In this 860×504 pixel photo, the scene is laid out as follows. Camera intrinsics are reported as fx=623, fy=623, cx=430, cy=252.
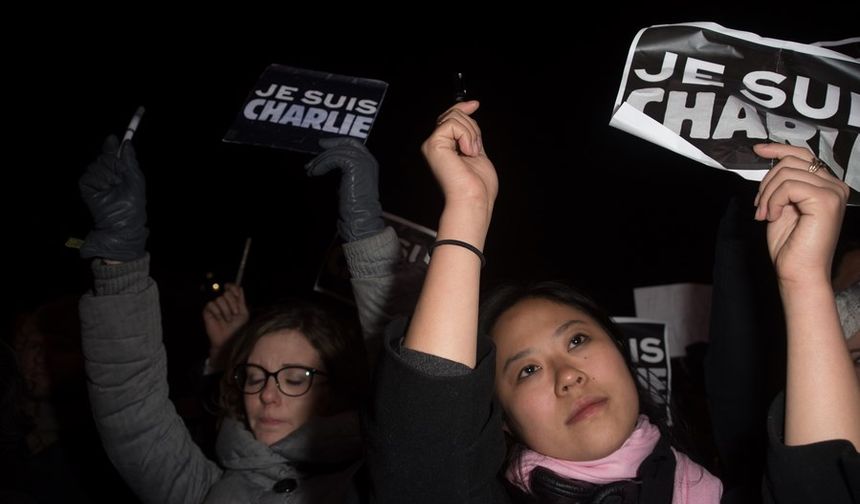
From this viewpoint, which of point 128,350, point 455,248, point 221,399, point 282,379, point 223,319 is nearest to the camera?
point 455,248

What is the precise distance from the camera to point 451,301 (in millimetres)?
888

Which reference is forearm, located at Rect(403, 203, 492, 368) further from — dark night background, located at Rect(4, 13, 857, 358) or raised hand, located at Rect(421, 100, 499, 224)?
dark night background, located at Rect(4, 13, 857, 358)

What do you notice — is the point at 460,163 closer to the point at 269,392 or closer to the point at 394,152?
the point at 269,392

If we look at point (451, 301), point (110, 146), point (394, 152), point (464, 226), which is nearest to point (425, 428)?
point (451, 301)

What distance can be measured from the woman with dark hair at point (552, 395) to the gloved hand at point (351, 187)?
0.55 metres

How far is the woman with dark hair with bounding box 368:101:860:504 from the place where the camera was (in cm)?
83

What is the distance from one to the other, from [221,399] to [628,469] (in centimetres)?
129

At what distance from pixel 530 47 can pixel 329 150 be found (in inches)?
57.3

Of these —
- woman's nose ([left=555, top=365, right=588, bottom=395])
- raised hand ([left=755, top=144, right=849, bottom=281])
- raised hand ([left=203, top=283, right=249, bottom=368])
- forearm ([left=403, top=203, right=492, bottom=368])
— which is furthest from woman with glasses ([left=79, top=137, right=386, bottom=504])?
raised hand ([left=755, top=144, right=849, bottom=281])

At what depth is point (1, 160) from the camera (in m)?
3.34

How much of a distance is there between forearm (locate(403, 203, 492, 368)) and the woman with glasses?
2.26 feet

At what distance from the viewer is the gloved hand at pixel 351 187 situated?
1648 millimetres

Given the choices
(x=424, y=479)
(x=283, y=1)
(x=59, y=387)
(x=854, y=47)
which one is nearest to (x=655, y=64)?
(x=854, y=47)

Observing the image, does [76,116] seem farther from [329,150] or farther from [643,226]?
[643,226]
